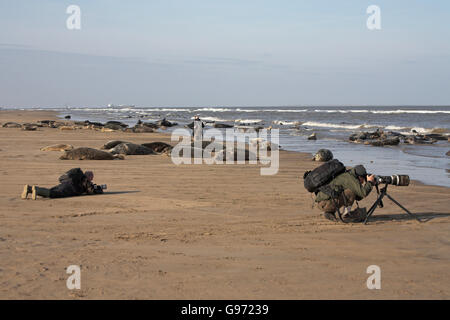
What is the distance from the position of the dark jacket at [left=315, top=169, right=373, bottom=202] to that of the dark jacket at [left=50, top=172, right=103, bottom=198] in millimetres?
4457

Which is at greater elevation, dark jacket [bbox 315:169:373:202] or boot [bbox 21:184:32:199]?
dark jacket [bbox 315:169:373:202]

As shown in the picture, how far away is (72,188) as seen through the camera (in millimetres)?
9547

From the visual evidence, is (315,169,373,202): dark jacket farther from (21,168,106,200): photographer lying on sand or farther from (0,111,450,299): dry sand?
(21,168,106,200): photographer lying on sand

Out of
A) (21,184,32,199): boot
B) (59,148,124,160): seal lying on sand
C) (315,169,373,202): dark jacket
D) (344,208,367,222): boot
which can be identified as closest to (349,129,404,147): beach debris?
(59,148,124,160): seal lying on sand

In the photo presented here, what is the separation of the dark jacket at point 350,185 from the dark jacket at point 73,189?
446cm

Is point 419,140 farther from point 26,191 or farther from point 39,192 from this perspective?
point 26,191

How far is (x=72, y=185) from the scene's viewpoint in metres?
9.55

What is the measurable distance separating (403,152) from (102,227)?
54.8ft

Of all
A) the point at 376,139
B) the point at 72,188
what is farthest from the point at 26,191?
the point at 376,139

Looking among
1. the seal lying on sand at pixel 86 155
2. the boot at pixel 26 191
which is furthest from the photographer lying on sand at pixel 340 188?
the seal lying on sand at pixel 86 155

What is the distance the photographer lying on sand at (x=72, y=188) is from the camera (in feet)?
30.1

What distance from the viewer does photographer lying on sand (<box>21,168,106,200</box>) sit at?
917 centimetres

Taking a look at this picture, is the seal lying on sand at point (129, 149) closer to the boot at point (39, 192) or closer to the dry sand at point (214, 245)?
the dry sand at point (214, 245)

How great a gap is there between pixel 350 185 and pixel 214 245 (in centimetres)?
241
